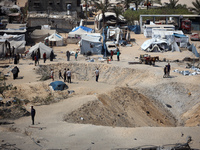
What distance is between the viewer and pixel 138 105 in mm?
22484

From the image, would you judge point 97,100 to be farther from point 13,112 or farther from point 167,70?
point 167,70

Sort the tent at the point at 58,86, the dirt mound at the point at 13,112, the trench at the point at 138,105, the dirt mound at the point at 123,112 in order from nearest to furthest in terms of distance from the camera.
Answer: the dirt mound at the point at 13,112
the dirt mound at the point at 123,112
the trench at the point at 138,105
the tent at the point at 58,86

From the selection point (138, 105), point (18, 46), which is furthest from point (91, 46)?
point (138, 105)

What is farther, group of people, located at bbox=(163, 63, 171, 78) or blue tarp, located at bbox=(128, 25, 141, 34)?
blue tarp, located at bbox=(128, 25, 141, 34)

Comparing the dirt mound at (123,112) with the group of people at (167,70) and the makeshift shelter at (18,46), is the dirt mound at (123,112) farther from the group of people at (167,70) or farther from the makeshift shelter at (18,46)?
the makeshift shelter at (18,46)

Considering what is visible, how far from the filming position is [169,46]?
3819cm

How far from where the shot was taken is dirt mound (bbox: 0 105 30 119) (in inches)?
722

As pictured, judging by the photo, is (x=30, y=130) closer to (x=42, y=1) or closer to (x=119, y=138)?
(x=119, y=138)

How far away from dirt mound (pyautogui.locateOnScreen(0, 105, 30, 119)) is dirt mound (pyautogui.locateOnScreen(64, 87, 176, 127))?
236cm

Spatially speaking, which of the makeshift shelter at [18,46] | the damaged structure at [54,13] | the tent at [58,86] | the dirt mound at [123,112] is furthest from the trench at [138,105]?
Result: the damaged structure at [54,13]

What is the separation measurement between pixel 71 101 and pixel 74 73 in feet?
32.8

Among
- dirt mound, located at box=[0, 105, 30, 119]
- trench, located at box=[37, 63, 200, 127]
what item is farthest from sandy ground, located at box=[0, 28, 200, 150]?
dirt mound, located at box=[0, 105, 30, 119]

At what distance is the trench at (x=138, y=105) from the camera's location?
63.1 feet

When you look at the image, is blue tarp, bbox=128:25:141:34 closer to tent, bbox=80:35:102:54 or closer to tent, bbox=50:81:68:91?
tent, bbox=80:35:102:54
